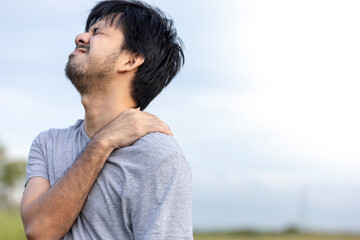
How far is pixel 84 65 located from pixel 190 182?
88cm

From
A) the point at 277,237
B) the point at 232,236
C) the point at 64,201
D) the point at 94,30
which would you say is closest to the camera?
the point at 64,201

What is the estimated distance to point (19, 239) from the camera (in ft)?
47.7

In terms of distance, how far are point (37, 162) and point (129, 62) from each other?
78 centimetres

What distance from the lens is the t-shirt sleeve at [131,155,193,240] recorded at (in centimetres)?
218

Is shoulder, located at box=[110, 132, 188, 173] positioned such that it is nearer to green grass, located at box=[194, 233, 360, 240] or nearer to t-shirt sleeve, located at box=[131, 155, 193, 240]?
t-shirt sleeve, located at box=[131, 155, 193, 240]

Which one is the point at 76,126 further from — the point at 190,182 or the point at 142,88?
the point at 190,182

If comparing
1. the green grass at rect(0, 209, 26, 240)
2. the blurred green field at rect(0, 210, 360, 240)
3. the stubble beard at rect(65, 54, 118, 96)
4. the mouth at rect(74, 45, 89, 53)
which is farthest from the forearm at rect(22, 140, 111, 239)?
the blurred green field at rect(0, 210, 360, 240)

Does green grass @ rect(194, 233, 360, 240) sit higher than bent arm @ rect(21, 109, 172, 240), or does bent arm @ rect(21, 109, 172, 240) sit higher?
bent arm @ rect(21, 109, 172, 240)

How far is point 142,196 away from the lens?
225cm

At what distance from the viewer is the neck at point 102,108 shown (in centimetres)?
262

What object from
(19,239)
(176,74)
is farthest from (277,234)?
(176,74)

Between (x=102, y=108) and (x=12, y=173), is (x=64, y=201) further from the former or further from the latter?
(x=12, y=173)

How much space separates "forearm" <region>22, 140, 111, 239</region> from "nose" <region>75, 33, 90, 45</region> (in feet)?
2.27

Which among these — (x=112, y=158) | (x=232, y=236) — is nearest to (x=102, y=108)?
(x=112, y=158)
